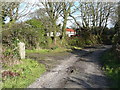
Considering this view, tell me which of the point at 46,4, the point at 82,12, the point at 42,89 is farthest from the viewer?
the point at 82,12

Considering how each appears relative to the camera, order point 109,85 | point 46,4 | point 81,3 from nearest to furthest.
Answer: point 109,85 → point 46,4 → point 81,3

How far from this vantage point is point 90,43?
2559 centimetres

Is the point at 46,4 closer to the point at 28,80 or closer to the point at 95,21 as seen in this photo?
the point at 95,21

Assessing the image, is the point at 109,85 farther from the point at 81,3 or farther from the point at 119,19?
the point at 119,19

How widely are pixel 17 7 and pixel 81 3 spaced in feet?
50.0

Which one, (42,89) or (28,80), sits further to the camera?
(28,80)

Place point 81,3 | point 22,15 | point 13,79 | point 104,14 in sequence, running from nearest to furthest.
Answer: point 13,79 → point 22,15 → point 81,3 → point 104,14

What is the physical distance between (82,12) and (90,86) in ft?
71.5

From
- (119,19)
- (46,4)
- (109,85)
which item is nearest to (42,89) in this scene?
(109,85)

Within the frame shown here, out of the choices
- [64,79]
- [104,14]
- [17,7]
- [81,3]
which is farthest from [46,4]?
[64,79]

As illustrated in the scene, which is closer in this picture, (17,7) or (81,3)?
(17,7)

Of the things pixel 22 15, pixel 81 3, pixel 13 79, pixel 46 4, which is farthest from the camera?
pixel 81 3

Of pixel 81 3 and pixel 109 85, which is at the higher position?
pixel 81 3

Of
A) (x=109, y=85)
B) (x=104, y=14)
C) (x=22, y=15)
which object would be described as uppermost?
(x=104, y=14)
